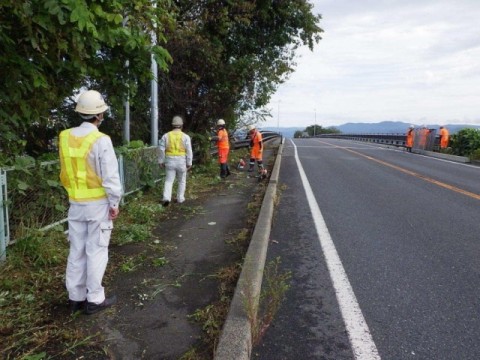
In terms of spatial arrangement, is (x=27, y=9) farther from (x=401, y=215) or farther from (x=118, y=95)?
(x=401, y=215)

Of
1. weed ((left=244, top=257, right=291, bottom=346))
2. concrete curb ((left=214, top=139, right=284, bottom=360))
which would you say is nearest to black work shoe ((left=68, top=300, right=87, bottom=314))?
concrete curb ((left=214, top=139, right=284, bottom=360))

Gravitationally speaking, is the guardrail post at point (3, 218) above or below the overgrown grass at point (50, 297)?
above

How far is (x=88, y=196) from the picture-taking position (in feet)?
12.0

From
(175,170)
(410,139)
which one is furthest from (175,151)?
(410,139)

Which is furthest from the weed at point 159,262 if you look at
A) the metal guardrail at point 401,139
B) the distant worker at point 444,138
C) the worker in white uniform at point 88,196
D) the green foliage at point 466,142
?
the metal guardrail at point 401,139

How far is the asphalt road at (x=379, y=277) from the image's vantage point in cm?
320

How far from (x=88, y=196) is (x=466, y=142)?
71.2 ft

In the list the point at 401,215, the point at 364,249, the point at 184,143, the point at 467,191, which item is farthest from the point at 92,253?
the point at 467,191

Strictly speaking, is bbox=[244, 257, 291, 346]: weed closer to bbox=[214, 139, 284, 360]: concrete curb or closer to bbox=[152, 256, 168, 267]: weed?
bbox=[214, 139, 284, 360]: concrete curb

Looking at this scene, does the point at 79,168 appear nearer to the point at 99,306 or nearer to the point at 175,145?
the point at 99,306

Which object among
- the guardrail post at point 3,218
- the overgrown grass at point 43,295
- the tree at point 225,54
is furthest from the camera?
the tree at point 225,54

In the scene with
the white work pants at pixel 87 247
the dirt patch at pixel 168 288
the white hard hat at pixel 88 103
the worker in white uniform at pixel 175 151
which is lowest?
the dirt patch at pixel 168 288

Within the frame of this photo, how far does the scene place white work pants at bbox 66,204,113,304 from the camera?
3674mm

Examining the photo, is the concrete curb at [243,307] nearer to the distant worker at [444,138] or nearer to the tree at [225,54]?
the tree at [225,54]
